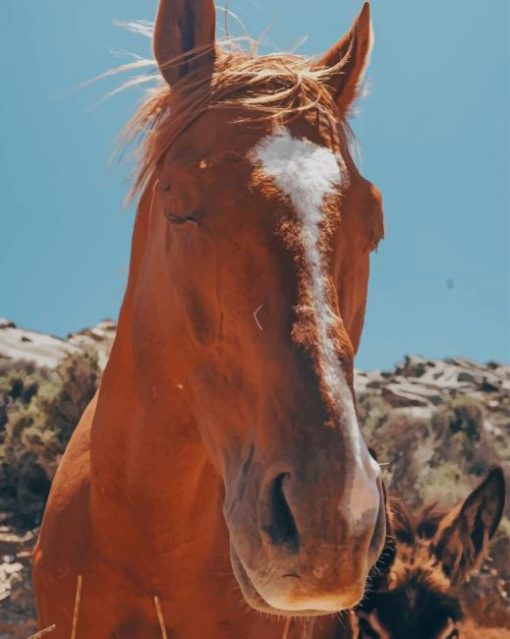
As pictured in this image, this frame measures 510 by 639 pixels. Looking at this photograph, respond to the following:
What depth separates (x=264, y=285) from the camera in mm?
1982

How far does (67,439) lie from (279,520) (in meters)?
6.74

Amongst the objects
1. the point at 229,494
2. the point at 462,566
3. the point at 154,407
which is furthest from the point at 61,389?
the point at 229,494

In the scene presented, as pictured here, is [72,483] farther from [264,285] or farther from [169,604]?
[264,285]

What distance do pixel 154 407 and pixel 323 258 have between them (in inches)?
33.0

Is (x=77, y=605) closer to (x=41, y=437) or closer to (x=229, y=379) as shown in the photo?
(x=229, y=379)

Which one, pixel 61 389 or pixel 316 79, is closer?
pixel 316 79

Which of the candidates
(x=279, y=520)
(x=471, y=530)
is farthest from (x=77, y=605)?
(x=471, y=530)

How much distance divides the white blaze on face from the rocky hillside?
68 centimetres

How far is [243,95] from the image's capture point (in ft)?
7.97

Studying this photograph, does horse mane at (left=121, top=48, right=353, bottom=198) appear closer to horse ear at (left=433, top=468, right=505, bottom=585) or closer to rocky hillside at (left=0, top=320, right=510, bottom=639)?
rocky hillside at (left=0, top=320, right=510, bottom=639)

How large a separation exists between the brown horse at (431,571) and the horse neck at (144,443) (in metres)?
1.12

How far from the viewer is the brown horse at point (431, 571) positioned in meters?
3.49

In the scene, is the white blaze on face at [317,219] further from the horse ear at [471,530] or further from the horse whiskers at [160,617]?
the horse ear at [471,530]

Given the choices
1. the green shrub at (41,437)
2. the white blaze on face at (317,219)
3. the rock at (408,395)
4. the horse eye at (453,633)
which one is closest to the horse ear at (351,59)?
the white blaze on face at (317,219)
